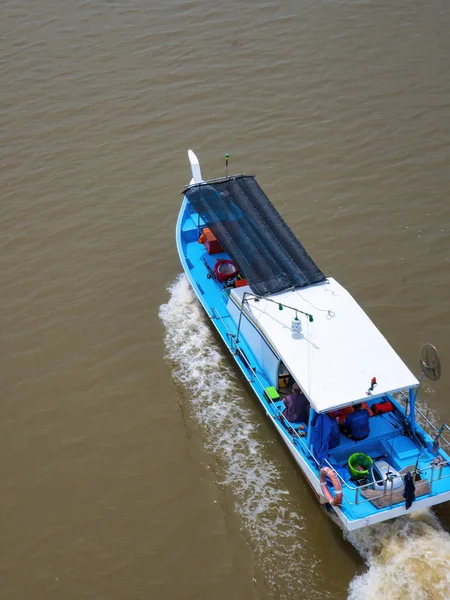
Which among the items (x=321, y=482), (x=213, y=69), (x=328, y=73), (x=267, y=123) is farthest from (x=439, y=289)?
(x=213, y=69)

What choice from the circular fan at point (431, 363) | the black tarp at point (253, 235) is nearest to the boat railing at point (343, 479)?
the circular fan at point (431, 363)

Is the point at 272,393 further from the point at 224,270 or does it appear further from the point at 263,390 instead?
the point at 224,270

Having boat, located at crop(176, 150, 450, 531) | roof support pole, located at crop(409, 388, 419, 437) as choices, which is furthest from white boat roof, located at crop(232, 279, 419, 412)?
roof support pole, located at crop(409, 388, 419, 437)

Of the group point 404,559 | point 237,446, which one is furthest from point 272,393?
point 404,559

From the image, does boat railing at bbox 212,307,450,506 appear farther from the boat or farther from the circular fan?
the circular fan

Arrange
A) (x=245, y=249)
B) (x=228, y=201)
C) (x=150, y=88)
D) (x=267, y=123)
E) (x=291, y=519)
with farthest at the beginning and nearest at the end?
(x=150, y=88) → (x=267, y=123) → (x=228, y=201) → (x=245, y=249) → (x=291, y=519)

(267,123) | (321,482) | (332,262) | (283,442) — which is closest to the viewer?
(321,482)

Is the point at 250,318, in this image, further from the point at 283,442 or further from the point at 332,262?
the point at 332,262
